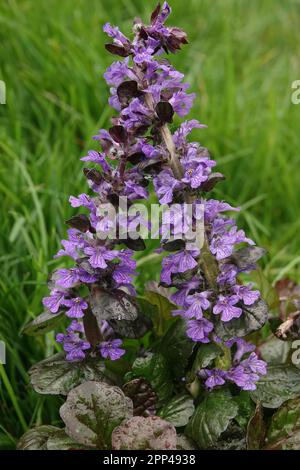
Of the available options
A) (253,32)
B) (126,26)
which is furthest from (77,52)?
(253,32)

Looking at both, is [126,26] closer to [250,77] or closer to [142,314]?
[250,77]

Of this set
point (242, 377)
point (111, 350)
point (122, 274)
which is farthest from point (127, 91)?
point (242, 377)

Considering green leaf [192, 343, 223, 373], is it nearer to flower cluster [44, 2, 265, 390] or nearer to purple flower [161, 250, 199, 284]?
flower cluster [44, 2, 265, 390]

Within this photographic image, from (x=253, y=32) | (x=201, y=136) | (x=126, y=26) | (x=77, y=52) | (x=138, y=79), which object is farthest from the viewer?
(x=253, y=32)

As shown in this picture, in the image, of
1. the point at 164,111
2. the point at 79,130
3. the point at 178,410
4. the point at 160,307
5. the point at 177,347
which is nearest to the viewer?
the point at 164,111

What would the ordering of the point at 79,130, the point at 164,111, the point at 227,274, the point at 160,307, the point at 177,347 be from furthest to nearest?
the point at 79,130 → the point at 160,307 → the point at 177,347 → the point at 227,274 → the point at 164,111

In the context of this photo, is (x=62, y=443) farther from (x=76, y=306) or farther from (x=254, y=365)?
(x=254, y=365)

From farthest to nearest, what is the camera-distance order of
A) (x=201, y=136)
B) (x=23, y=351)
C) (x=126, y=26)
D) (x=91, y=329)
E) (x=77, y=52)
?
1. (x=126, y=26)
2. (x=77, y=52)
3. (x=201, y=136)
4. (x=23, y=351)
5. (x=91, y=329)

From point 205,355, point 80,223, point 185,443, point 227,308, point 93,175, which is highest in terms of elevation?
point 93,175
